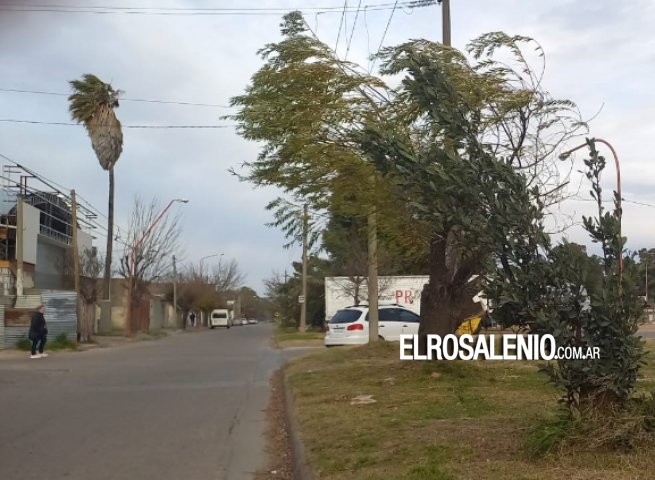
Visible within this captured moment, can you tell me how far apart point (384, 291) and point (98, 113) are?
15.8 meters

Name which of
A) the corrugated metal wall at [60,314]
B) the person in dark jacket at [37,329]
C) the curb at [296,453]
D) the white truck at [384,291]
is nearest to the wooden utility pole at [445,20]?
the curb at [296,453]

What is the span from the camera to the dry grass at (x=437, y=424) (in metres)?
5.54

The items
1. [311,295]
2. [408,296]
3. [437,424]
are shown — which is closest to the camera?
[437,424]

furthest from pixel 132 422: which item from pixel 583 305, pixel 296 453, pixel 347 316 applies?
pixel 347 316

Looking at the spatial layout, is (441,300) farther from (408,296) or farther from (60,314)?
(408,296)

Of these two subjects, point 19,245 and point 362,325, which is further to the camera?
point 19,245

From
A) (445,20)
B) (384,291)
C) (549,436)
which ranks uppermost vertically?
(445,20)

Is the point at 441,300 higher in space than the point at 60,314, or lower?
higher

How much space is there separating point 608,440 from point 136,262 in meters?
39.9

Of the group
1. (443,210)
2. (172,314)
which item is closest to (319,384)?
(443,210)

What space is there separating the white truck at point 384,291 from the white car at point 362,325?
12000 millimetres

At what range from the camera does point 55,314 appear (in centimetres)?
2834

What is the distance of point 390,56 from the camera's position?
11.3 meters

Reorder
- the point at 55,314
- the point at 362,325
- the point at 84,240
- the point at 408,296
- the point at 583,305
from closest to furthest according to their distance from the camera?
the point at 583,305 → the point at 362,325 → the point at 55,314 → the point at 408,296 → the point at 84,240
